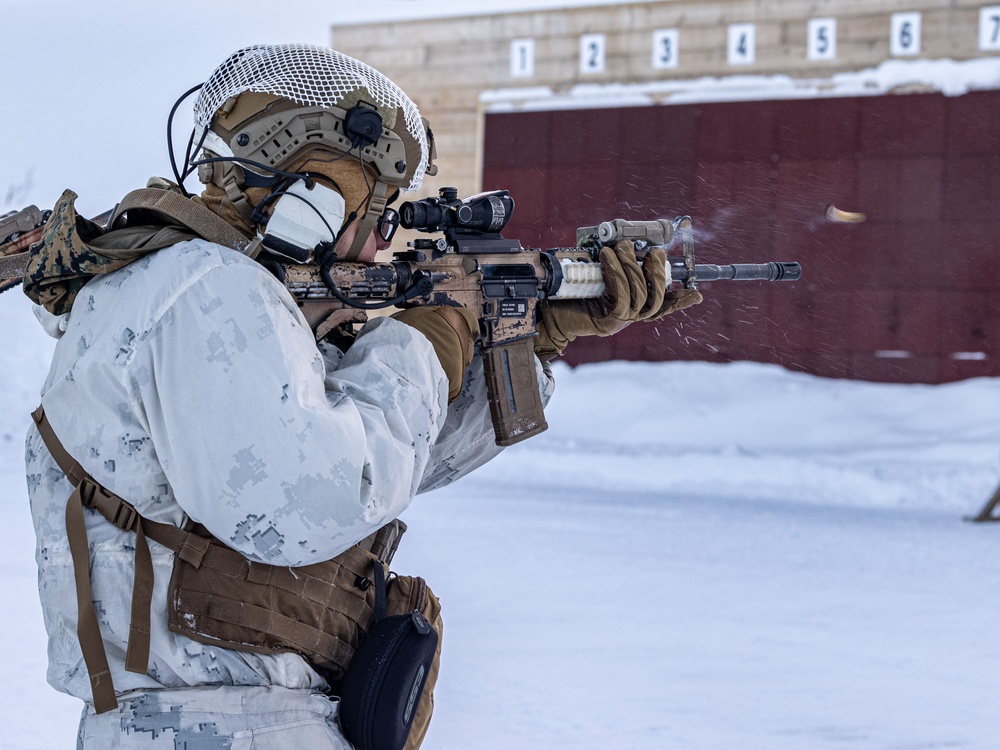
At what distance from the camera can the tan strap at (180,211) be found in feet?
Result: 3.70

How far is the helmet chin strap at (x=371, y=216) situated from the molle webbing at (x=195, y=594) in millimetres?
458

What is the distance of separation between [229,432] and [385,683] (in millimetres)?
380

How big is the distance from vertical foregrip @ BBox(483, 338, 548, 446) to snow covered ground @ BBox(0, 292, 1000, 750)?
3.93ft

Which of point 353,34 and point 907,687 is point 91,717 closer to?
point 907,687

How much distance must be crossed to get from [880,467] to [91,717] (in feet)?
18.8

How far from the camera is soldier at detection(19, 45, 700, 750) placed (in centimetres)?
103

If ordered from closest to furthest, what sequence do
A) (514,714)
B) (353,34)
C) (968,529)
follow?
1. (514,714)
2. (968,529)
3. (353,34)

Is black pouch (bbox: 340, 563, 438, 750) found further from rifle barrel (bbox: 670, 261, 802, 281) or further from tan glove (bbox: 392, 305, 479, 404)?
rifle barrel (bbox: 670, 261, 802, 281)

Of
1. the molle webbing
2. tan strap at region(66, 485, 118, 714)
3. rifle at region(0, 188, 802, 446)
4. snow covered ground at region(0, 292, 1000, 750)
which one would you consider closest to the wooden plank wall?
snow covered ground at region(0, 292, 1000, 750)

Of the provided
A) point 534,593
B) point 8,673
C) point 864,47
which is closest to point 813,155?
point 864,47

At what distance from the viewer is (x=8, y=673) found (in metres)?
2.88

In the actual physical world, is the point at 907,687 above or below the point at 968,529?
above

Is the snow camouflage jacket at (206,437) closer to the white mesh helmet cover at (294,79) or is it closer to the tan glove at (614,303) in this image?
the white mesh helmet cover at (294,79)

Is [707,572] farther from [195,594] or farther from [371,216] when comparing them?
[195,594]
